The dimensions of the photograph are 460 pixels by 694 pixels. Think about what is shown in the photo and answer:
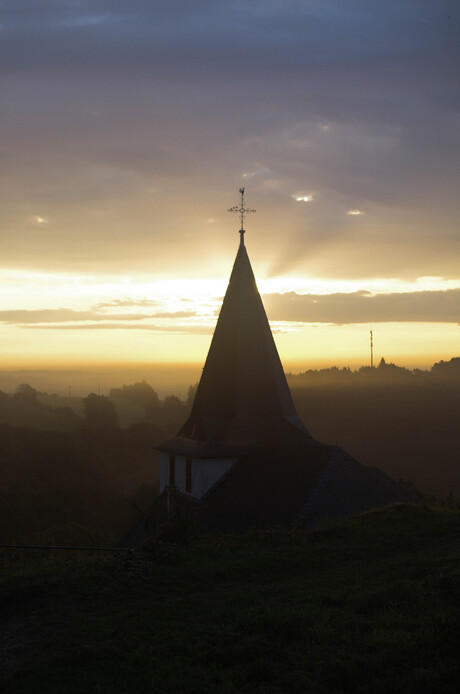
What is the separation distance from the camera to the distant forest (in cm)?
5244

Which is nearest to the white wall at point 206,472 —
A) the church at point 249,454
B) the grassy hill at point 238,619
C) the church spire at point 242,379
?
the church at point 249,454

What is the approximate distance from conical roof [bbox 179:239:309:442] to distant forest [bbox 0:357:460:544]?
74.5 ft

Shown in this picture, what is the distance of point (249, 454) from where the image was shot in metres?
26.6

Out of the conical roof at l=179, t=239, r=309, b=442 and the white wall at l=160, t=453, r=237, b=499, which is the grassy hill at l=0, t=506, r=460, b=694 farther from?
the conical roof at l=179, t=239, r=309, b=442

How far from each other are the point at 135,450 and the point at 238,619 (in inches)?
2727

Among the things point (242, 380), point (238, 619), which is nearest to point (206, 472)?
point (242, 380)

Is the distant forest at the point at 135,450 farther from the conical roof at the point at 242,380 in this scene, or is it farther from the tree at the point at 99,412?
the conical roof at the point at 242,380

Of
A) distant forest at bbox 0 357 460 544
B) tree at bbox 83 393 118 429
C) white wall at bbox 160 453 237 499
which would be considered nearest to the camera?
white wall at bbox 160 453 237 499

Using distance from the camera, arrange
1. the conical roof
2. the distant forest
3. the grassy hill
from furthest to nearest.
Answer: the distant forest, the conical roof, the grassy hill

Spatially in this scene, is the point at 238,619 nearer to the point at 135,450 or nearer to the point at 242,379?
the point at 242,379

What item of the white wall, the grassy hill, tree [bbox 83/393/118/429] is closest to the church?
the white wall

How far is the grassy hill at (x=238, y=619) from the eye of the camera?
6539 millimetres

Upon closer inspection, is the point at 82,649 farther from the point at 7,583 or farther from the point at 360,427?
the point at 360,427

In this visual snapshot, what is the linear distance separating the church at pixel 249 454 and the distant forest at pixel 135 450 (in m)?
22.5
